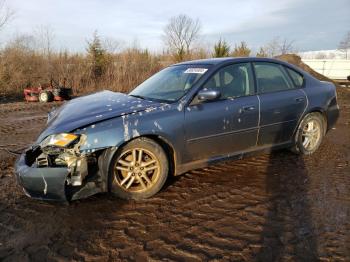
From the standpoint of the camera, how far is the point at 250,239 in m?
2.78

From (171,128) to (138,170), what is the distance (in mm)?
604

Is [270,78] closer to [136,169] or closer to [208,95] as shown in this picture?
[208,95]

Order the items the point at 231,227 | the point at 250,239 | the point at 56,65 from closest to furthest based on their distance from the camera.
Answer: the point at 250,239 < the point at 231,227 < the point at 56,65

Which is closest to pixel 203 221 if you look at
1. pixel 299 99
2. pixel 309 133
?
pixel 299 99

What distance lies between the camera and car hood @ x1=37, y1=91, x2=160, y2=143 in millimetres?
3396

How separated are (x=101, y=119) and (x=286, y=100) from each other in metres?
2.71

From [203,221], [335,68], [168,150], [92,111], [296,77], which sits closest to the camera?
[203,221]

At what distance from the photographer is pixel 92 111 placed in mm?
3660

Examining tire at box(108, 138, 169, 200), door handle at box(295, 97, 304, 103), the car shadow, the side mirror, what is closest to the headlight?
tire at box(108, 138, 169, 200)

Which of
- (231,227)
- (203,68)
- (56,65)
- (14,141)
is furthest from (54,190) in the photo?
(56,65)

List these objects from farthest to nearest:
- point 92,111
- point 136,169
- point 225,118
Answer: point 225,118, point 92,111, point 136,169

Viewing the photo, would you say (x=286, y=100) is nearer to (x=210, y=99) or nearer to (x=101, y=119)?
(x=210, y=99)

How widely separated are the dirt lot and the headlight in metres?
0.71

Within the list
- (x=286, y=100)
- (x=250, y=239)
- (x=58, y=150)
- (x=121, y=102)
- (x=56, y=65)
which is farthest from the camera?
(x=56, y=65)
